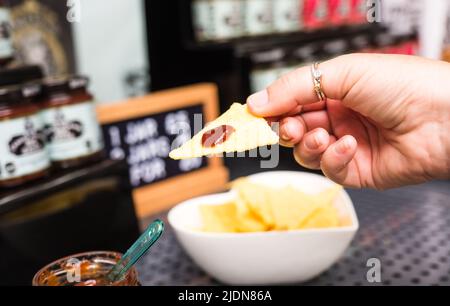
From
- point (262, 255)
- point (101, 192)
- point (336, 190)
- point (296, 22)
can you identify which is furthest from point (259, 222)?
point (296, 22)

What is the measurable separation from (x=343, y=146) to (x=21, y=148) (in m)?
0.55

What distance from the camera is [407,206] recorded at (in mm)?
1302

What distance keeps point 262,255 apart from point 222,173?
707mm

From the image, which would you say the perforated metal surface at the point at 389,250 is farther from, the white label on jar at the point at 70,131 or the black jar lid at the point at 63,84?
the black jar lid at the point at 63,84

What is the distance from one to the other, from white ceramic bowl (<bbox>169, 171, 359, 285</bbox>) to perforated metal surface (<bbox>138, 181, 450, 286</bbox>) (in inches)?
2.3

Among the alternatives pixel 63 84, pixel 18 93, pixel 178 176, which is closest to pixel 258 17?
pixel 178 176

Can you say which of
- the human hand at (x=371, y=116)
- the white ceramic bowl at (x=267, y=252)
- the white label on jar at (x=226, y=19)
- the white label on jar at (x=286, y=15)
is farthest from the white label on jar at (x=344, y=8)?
the white ceramic bowl at (x=267, y=252)

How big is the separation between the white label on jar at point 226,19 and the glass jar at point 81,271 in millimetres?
1030

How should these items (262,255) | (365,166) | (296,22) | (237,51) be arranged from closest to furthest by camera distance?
(262,255) < (365,166) < (237,51) < (296,22)

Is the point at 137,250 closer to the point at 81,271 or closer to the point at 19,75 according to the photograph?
the point at 81,271

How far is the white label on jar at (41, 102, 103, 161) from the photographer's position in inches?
38.7

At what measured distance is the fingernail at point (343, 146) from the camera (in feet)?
2.68

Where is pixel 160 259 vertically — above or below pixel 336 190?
below
